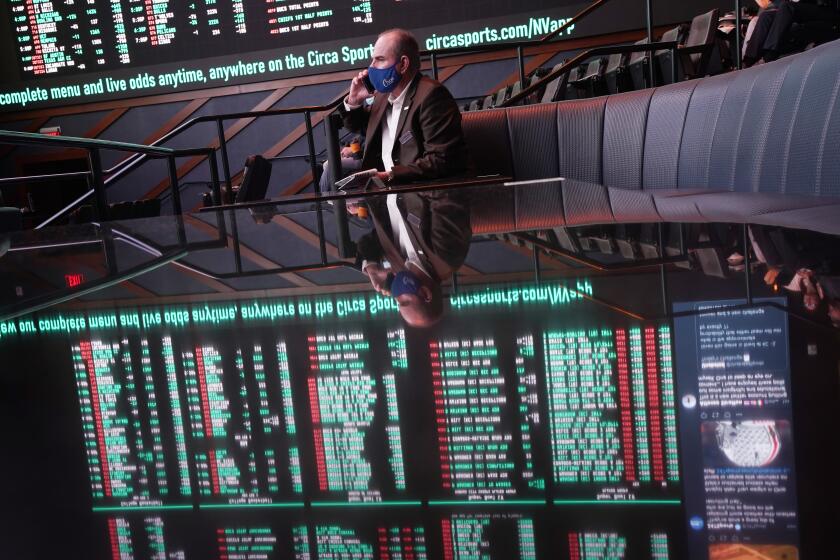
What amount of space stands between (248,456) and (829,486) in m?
0.15

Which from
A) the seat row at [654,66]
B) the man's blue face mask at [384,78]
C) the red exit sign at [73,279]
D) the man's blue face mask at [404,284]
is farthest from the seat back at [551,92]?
the man's blue face mask at [404,284]

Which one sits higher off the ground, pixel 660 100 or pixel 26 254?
pixel 660 100

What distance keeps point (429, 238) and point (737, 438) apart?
521 mm

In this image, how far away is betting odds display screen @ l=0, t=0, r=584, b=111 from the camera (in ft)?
21.6

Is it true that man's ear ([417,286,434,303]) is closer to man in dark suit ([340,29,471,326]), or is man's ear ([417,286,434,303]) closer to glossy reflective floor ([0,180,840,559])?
glossy reflective floor ([0,180,840,559])

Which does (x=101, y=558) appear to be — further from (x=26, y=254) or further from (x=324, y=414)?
(x=26, y=254)

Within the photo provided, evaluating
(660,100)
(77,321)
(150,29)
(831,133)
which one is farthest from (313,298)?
(150,29)

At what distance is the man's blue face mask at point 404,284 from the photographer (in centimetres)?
42

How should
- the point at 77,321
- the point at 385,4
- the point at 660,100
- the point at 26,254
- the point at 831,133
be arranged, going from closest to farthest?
the point at 77,321 < the point at 26,254 < the point at 831,133 < the point at 660,100 < the point at 385,4

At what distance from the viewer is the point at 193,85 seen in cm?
737

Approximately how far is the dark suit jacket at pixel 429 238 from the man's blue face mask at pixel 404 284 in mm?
15

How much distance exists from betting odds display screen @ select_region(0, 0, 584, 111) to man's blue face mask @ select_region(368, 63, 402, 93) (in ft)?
15.2

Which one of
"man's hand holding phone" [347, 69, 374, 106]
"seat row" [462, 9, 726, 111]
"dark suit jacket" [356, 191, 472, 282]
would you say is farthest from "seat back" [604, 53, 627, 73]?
"dark suit jacket" [356, 191, 472, 282]

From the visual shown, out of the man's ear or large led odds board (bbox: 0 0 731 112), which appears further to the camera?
large led odds board (bbox: 0 0 731 112)
